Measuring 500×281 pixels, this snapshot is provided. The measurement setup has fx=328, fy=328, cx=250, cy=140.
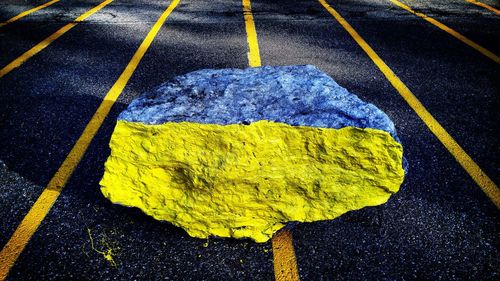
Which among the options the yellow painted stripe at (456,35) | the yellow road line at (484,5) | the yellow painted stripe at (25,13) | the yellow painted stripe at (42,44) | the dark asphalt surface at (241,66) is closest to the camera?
the dark asphalt surface at (241,66)

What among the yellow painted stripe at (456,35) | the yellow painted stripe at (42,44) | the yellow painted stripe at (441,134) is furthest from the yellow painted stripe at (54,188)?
the yellow painted stripe at (456,35)

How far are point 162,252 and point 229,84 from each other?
1157 mm

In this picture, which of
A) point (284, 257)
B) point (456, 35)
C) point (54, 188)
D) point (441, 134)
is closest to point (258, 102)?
point (284, 257)

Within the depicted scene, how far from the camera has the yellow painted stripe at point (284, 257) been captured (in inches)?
74.9

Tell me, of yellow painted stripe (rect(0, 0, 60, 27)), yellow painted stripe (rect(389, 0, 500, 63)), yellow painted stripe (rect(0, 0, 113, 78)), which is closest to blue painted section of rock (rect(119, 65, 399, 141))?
yellow painted stripe (rect(0, 0, 113, 78))

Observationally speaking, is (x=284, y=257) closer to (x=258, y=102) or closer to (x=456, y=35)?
(x=258, y=102)

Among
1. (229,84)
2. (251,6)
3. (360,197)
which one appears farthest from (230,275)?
(251,6)

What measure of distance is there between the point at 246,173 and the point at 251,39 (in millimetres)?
3492

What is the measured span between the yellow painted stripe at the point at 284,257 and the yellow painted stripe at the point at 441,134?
5.04ft

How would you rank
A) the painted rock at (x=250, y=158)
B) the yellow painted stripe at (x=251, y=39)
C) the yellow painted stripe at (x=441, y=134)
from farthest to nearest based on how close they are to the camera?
the yellow painted stripe at (x=251, y=39) < the yellow painted stripe at (x=441, y=134) < the painted rock at (x=250, y=158)

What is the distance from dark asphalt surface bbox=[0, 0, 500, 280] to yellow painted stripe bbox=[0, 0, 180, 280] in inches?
2.1

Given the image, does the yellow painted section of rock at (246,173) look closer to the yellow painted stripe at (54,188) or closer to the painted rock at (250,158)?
the painted rock at (250,158)

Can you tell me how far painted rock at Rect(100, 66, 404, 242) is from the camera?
183cm

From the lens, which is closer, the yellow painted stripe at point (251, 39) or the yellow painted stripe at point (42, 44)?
the yellow painted stripe at point (42, 44)
